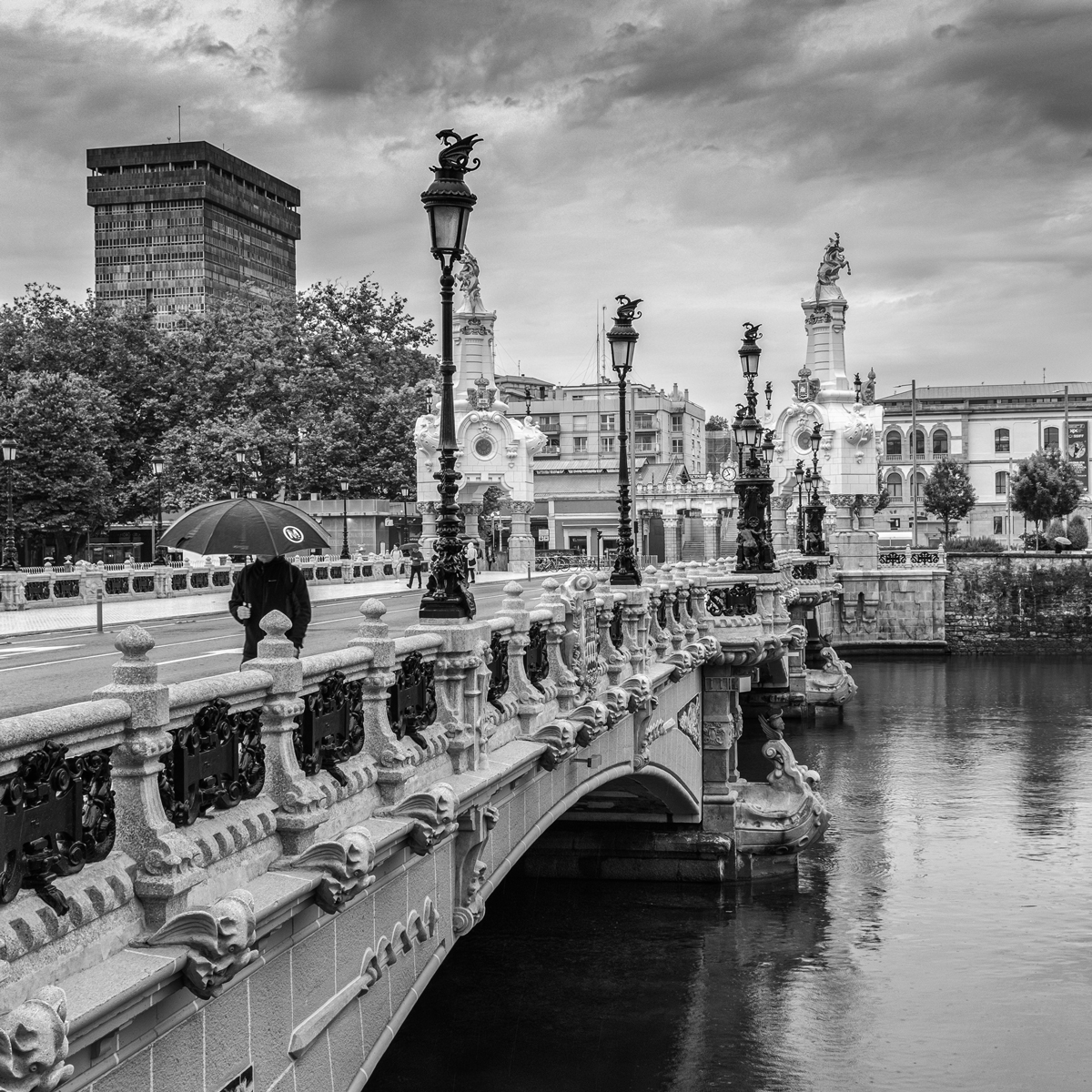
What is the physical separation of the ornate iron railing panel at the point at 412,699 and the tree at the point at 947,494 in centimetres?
8145

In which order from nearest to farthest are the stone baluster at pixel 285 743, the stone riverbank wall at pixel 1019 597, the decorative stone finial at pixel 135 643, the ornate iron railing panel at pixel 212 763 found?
the decorative stone finial at pixel 135 643
the ornate iron railing panel at pixel 212 763
the stone baluster at pixel 285 743
the stone riverbank wall at pixel 1019 597

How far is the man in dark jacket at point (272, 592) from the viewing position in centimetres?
966

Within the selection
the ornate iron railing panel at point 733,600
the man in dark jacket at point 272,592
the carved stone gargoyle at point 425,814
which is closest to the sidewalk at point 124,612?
the ornate iron railing panel at point 733,600

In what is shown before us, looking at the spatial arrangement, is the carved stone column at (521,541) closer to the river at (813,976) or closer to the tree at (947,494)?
the river at (813,976)

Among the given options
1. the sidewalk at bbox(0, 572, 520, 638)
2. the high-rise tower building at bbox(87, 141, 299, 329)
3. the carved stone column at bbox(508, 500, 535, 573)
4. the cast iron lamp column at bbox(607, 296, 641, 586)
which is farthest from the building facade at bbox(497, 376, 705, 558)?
the cast iron lamp column at bbox(607, 296, 641, 586)

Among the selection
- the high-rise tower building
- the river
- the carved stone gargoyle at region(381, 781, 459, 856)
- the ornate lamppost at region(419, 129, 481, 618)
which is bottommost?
the river

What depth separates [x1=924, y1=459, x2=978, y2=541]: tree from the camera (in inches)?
3511

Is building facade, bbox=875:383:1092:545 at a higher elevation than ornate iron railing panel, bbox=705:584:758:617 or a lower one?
higher

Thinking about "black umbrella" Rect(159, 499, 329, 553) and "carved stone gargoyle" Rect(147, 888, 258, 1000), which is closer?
"carved stone gargoyle" Rect(147, 888, 258, 1000)

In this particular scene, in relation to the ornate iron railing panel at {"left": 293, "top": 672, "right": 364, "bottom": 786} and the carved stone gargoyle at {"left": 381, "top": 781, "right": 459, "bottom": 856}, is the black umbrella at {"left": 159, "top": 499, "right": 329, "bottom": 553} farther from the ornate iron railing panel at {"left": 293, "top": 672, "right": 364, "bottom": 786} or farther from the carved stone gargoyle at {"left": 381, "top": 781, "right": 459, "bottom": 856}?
the carved stone gargoyle at {"left": 381, "top": 781, "right": 459, "bottom": 856}

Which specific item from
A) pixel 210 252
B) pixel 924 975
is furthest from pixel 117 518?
pixel 210 252

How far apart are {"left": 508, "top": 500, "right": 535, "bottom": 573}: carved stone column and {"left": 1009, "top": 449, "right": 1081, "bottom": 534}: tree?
32.0m

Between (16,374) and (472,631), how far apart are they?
158ft

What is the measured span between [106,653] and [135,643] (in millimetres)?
14526
